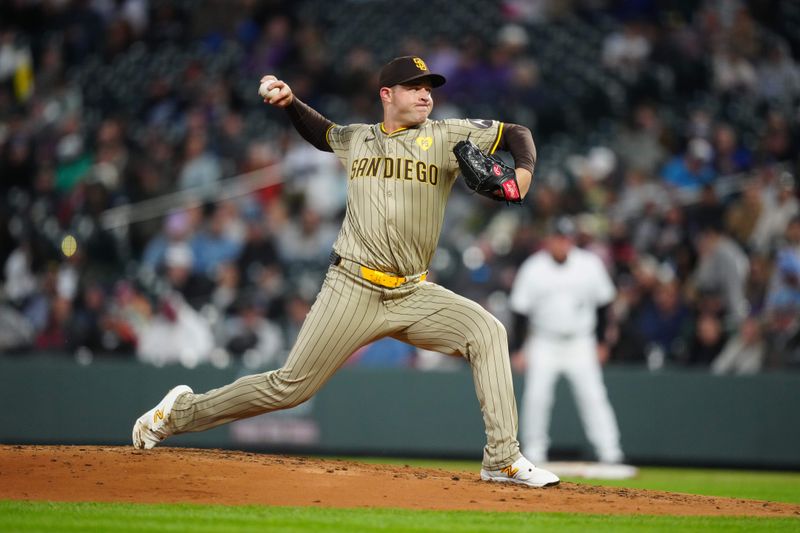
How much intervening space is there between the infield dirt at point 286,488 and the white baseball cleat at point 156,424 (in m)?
0.13

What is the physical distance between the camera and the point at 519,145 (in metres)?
6.41

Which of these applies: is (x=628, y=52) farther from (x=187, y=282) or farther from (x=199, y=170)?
(x=187, y=282)

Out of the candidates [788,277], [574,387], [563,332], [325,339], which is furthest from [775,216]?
[325,339]

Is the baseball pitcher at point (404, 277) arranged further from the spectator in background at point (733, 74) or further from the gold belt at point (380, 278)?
the spectator in background at point (733, 74)

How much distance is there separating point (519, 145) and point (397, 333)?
121 cm

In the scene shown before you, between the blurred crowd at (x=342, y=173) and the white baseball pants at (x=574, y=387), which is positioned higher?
the blurred crowd at (x=342, y=173)

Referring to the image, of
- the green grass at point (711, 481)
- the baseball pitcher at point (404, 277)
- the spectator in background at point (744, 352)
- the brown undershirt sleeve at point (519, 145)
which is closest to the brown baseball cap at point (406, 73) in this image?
the baseball pitcher at point (404, 277)

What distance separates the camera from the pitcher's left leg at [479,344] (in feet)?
21.2

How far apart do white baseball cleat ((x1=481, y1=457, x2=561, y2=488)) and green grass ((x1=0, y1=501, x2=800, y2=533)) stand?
1.62ft

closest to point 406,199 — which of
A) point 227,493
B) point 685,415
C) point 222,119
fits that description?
point 227,493

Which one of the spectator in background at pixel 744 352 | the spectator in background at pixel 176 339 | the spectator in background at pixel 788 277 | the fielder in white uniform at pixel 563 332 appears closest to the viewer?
the fielder in white uniform at pixel 563 332

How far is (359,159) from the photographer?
21.8ft

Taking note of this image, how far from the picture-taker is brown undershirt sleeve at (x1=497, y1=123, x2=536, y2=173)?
6.30 metres

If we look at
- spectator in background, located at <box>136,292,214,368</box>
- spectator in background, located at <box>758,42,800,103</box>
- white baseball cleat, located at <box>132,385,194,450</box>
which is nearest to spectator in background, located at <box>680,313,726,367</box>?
spectator in background, located at <box>758,42,800,103</box>
